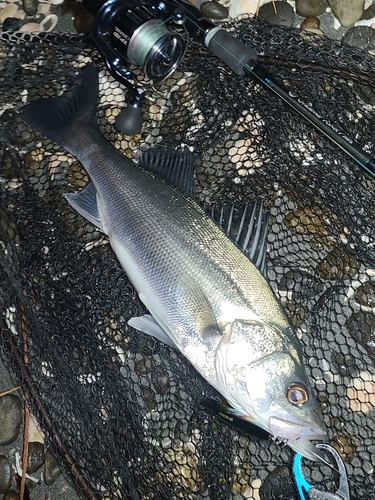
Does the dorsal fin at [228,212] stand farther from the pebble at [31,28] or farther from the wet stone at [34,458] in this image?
the wet stone at [34,458]

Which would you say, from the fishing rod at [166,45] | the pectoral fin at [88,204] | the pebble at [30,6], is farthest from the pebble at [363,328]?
the pebble at [30,6]

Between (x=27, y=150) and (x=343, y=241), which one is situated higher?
(x=343, y=241)

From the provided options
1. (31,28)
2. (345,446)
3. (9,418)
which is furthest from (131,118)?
(345,446)

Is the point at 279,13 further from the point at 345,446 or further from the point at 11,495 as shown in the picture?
the point at 11,495

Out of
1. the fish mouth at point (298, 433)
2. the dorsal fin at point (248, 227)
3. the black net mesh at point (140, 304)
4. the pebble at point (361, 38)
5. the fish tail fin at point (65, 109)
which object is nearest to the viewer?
the fish mouth at point (298, 433)

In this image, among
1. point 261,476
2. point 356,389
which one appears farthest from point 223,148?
point 261,476

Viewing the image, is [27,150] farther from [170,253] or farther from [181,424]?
[181,424]
